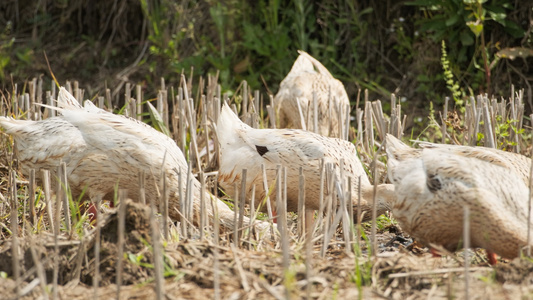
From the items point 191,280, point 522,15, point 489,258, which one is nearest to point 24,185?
point 191,280

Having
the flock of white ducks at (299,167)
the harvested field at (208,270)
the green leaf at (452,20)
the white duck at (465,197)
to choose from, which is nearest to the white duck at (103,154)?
the flock of white ducks at (299,167)

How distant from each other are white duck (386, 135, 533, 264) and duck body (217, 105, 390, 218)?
679mm

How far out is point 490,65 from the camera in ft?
24.4

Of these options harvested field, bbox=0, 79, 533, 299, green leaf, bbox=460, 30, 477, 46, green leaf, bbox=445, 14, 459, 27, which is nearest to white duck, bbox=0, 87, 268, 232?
harvested field, bbox=0, 79, 533, 299

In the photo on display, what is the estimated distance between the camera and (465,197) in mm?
3334

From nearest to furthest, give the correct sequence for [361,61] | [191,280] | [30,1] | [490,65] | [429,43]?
1. [191,280]
2. [490,65]
3. [429,43]
4. [361,61]
5. [30,1]

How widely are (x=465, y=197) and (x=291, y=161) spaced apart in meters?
1.44

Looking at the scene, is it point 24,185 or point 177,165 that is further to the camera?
point 24,185

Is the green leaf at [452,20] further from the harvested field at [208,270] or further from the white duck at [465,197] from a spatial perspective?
the harvested field at [208,270]

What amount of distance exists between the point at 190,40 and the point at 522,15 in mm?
4075

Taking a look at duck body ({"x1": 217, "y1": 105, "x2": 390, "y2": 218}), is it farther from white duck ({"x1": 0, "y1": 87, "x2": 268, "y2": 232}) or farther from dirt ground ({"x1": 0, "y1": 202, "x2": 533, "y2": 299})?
dirt ground ({"x1": 0, "y1": 202, "x2": 533, "y2": 299})

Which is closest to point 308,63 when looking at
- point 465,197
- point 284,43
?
point 284,43

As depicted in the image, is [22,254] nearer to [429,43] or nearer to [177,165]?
[177,165]

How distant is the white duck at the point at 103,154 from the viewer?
4.25 meters
